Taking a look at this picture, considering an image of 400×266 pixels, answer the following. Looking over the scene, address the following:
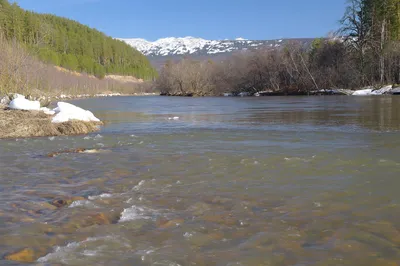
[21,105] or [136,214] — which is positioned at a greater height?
[21,105]

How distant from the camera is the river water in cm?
417

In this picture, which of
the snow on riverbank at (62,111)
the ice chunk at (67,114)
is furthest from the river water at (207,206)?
the snow on riverbank at (62,111)

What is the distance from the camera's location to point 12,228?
4.95 meters

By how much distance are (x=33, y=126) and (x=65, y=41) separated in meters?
161

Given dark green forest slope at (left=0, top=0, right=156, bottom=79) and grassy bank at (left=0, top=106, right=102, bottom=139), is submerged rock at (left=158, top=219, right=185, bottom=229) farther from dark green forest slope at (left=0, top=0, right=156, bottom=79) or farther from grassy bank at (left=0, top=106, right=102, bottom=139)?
dark green forest slope at (left=0, top=0, right=156, bottom=79)

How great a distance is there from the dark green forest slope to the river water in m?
110

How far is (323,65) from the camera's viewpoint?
228ft

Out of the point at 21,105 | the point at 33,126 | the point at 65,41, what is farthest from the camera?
the point at 65,41

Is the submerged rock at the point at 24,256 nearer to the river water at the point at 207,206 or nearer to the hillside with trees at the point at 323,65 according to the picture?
the river water at the point at 207,206

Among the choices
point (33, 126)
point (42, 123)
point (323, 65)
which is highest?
point (323, 65)

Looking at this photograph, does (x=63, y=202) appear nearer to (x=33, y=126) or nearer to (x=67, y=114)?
(x=33, y=126)

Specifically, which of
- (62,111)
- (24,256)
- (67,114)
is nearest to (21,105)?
(62,111)

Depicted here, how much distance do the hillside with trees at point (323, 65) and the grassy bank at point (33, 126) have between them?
155ft

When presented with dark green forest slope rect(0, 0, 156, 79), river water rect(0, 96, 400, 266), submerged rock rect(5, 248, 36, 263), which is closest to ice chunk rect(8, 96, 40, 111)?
river water rect(0, 96, 400, 266)
